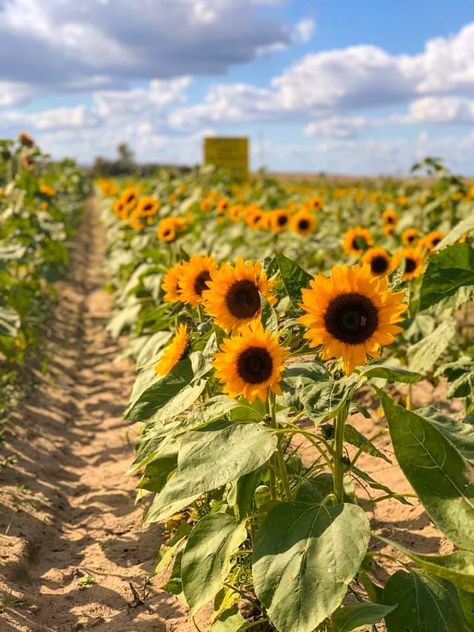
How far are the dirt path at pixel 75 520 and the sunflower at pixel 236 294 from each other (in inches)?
42.9

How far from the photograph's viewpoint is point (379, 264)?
4977 mm

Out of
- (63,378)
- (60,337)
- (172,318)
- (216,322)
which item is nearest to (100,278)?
(60,337)

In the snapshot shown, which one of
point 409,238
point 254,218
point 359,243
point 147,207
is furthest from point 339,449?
point 254,218

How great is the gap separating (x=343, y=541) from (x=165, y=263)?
4312 millimetres

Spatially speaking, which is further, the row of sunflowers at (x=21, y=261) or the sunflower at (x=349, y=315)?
the row of sunflowers at (x=21, y=261)

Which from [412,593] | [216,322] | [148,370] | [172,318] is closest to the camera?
[412,593]

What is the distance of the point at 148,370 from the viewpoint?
312 centimetres

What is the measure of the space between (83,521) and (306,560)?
2261mm

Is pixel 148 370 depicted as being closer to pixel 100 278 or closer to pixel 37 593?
pixel 37 593

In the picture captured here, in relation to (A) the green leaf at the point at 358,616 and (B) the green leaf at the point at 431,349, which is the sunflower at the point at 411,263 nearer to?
(B) the green leaf at the point at 431,349

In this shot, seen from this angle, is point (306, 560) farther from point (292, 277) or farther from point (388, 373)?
point (292, 277)

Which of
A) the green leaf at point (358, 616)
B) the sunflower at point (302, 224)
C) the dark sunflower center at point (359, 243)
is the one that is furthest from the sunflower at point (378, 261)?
the green leaf at point (358, 616)

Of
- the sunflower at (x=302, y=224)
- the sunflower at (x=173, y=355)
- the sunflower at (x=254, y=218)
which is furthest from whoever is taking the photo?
the sunflower at (x=254, y=218)

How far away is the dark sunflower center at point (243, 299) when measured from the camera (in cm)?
254
